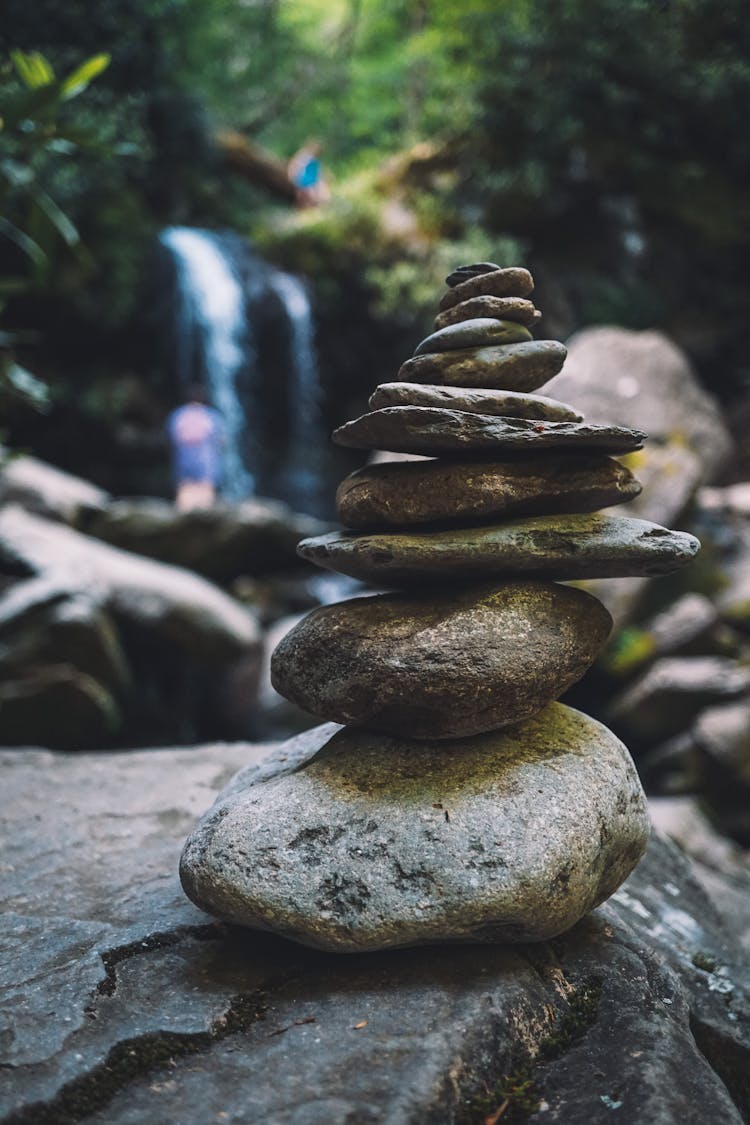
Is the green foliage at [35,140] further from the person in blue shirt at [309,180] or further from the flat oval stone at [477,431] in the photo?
the person in blue shirt at [309,180]

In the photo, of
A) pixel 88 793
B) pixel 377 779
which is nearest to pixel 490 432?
pixel 377 779

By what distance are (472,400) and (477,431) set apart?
0.18m

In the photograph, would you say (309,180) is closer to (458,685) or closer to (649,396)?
(649,396)

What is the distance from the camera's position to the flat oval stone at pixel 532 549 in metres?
2.85

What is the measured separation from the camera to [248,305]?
48.0 ft

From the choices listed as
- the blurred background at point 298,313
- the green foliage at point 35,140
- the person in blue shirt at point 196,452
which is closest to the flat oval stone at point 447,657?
the blurred background at point 298,313

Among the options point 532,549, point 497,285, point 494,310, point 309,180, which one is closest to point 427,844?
point 532,549

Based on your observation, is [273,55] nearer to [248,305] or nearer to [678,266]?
[248,305]

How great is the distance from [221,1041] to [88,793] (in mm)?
2390

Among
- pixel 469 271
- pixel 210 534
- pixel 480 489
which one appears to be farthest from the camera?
pixel 210 534

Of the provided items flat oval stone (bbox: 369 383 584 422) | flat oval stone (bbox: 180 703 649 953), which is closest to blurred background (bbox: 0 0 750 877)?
flat oval stone (bbox: 180 703 649 953)

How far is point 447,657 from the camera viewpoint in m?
2.80

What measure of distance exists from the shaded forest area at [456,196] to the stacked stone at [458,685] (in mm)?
9518

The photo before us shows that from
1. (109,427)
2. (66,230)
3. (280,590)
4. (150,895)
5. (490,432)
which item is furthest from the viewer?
(109,427)
